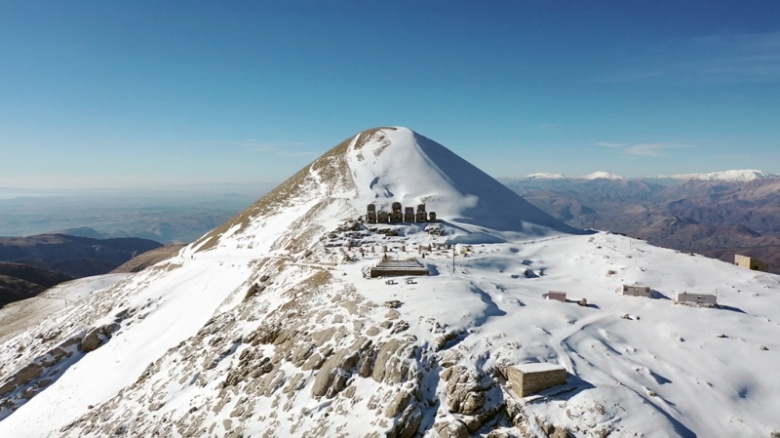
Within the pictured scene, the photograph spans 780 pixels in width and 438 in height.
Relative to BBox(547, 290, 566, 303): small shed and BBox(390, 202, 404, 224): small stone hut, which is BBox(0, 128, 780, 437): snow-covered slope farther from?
BBox(390, 202, 404, 224): small stone hut

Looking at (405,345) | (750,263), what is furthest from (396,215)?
(750,263)

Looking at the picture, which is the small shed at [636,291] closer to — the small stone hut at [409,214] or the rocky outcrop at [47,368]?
the small stone hut at [409,214]

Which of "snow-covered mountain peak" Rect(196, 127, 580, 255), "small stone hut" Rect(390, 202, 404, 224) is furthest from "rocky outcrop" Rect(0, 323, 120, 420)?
"small stone hut" Rect(390, 202, 404, 224)

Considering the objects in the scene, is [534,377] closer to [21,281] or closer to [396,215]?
[396,215]

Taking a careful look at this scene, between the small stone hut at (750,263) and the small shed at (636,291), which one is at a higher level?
the small stone hut at (750,263)

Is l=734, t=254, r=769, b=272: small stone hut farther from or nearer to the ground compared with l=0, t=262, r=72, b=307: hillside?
farther from the ground

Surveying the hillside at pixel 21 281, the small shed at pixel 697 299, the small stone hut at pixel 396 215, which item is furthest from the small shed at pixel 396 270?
the hillside at pixel 21 281
